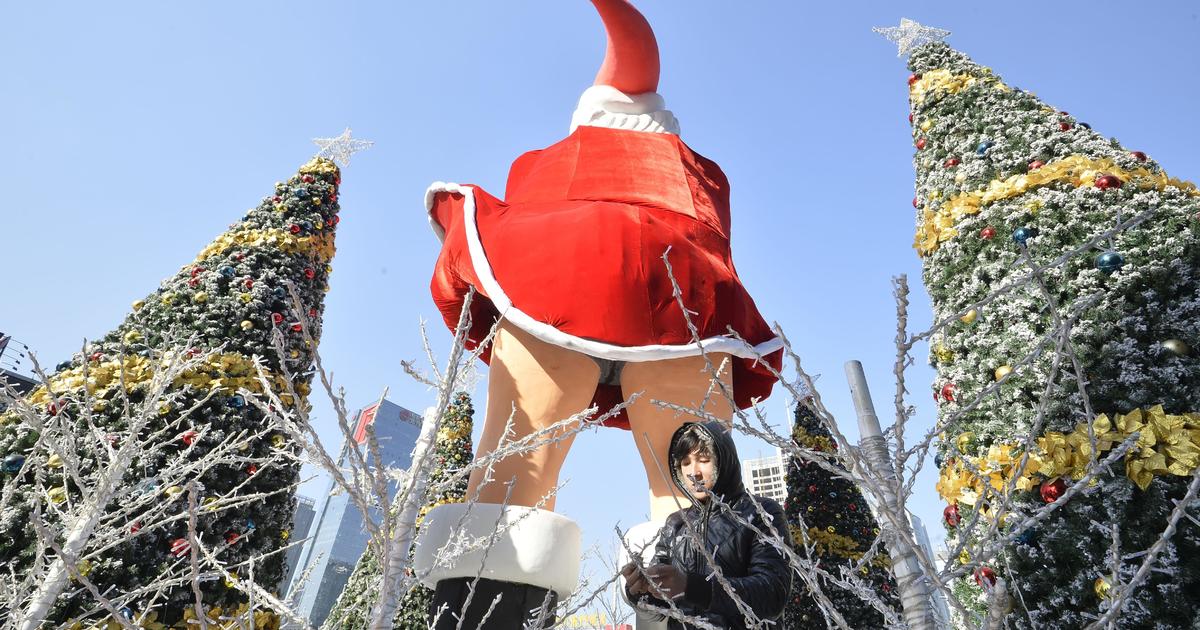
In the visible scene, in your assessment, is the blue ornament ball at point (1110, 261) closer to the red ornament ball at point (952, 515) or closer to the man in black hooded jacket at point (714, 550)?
the red ornament ball at point (952, 515)

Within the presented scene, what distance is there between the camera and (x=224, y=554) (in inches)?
127

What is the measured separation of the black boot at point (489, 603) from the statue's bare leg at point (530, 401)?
39 centimetres

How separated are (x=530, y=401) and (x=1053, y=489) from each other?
6.78 ft

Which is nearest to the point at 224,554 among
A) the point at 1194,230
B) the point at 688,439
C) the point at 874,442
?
the point at 688,439

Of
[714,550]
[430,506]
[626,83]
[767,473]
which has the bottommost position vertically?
[714,550]

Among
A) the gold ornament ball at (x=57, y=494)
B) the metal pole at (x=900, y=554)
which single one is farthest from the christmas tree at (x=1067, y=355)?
the gold ornament ball at (x=57, y=494)

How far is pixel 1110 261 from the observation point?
2.54 meters

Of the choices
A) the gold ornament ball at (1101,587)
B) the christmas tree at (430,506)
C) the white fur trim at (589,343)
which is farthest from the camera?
the christmas tree at (430,506)

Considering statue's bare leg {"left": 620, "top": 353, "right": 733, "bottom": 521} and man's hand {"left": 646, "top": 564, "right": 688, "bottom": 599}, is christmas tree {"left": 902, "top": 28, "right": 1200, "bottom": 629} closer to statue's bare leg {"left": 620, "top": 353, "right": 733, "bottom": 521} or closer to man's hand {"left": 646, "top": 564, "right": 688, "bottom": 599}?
man's hand {"left": 646, "top": 564, "right": 688, "bottom": 599}

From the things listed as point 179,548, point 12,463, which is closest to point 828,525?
point 179,548

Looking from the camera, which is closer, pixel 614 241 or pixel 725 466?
pixel 725 466

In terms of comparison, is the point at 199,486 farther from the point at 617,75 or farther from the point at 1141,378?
the point at 1141,378

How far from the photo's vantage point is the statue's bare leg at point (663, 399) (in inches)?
123

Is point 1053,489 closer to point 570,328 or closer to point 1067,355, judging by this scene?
point 1067,355
